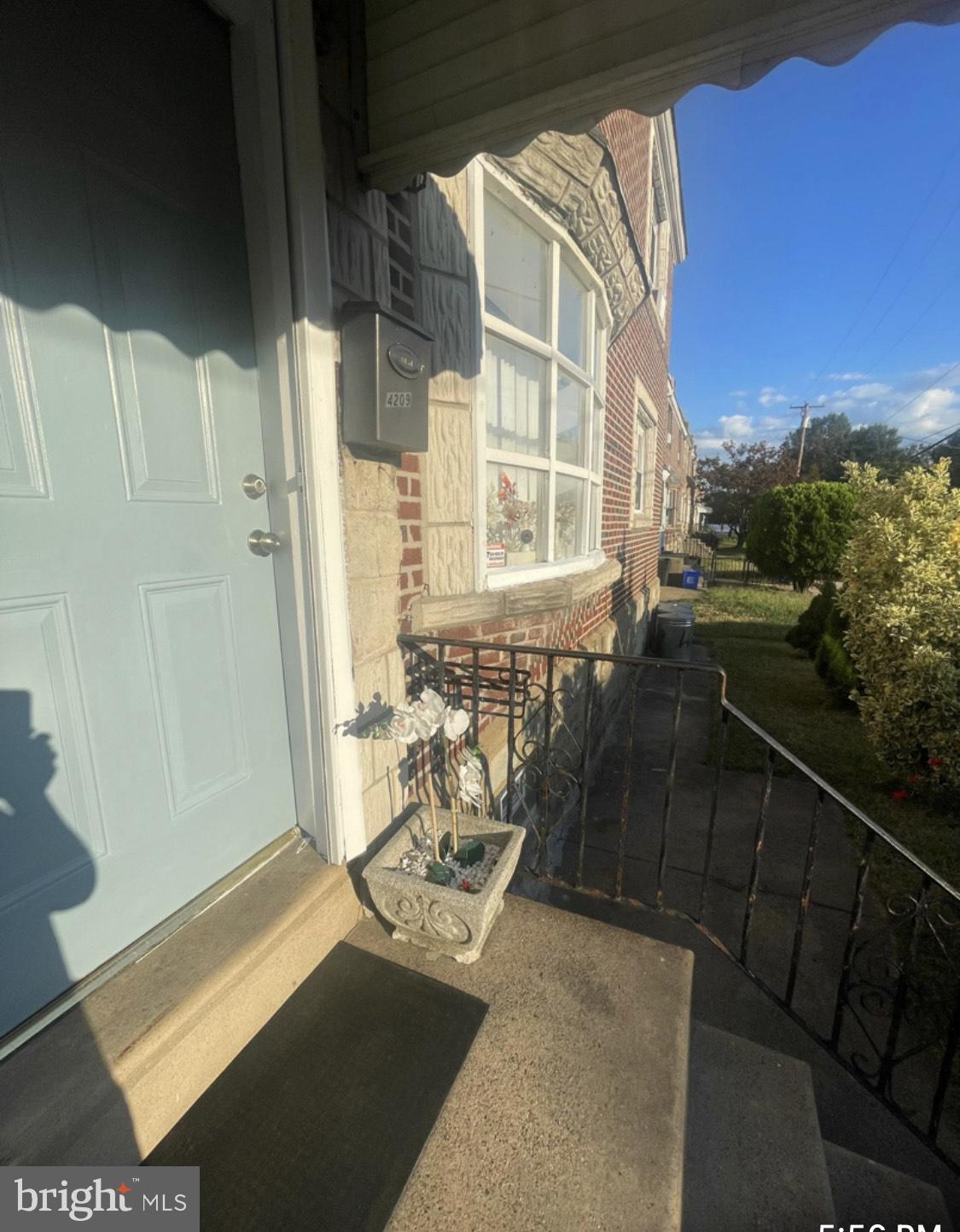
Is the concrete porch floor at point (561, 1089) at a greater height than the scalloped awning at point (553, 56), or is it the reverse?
the scalloped awning at point (553, 56)

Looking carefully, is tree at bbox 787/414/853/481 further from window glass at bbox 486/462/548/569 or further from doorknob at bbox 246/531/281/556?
doorknob at bbox 246/531/281/556

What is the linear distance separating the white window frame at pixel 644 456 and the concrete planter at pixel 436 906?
530 centimetres

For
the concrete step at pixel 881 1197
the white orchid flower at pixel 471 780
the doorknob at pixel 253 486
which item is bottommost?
the concrete step at pixel 881 1197

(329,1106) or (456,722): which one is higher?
(456,722)

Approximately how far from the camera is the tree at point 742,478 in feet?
81.8

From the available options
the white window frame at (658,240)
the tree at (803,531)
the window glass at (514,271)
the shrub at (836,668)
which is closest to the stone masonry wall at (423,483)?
the window glass at (514,271)

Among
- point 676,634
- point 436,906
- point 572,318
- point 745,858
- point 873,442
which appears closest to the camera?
point 436,906

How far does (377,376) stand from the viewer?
1562 millimetres

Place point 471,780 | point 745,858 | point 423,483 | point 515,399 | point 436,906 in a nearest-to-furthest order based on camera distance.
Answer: point 436,906, point 471,780, point 423,483, point 515,399, point 745,858

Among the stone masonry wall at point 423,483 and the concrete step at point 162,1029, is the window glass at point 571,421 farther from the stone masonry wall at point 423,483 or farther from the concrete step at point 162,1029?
the concrete step at point 162,1029

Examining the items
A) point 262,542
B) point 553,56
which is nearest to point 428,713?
point 262,542

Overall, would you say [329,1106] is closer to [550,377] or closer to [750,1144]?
[750,1144]

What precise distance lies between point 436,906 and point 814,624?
317 inches

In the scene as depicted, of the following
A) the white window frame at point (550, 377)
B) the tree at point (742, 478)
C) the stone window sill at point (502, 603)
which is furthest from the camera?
the tree at point (742, 478)
